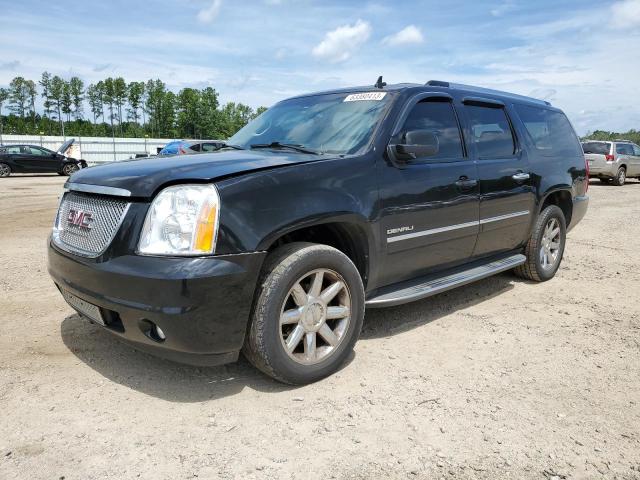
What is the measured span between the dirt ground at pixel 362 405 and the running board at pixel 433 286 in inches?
14.7

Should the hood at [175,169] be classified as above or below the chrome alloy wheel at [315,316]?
above

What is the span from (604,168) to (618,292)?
55.1ft

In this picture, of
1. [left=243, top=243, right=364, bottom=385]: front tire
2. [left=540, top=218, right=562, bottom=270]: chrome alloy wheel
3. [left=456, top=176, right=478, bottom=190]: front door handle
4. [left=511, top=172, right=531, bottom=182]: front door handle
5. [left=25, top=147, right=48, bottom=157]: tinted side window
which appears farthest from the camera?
[left=25, top=147, right=48, bottom=157]: tinted side window

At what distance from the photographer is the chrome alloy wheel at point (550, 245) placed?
5.52 m

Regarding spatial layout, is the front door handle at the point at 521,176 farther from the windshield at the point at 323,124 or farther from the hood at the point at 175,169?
the hood at the point at 175,169

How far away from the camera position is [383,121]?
3.66m

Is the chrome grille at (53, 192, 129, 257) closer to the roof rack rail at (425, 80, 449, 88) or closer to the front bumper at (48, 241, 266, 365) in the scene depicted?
the front bumper at (48, 241, 266, 365)

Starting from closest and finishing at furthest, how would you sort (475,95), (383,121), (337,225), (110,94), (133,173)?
1. (133,173)
2. (337,225)
3. (383,121)
4. (475,95)
5. (110,94)

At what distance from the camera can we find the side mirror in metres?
3.51

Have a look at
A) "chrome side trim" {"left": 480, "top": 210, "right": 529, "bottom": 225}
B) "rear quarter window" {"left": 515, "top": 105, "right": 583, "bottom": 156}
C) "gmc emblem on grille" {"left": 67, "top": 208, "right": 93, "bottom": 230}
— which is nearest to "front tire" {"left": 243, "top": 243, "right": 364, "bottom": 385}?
"gmc emblem on grille" {"left": 67, "top": 208, "right": 93, "bottom": 230}

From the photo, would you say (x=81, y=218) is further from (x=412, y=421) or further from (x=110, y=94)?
(x=110, y=94)

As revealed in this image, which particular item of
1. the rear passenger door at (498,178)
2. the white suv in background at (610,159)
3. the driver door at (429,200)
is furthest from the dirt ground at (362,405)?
the white suv in background at (610,159)

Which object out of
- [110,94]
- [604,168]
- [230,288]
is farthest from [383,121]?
[110,94]

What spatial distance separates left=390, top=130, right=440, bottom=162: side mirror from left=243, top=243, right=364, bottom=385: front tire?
88 centimetres
